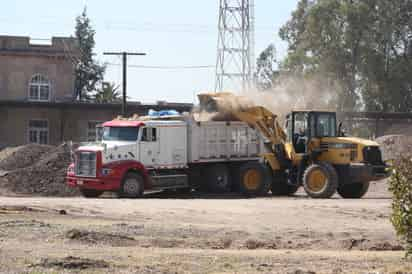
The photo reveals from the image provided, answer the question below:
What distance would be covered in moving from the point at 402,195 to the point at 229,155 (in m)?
22.8

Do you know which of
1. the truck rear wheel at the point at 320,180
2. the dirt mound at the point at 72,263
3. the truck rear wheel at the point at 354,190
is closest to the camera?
the dirt mound at the point at 72,263

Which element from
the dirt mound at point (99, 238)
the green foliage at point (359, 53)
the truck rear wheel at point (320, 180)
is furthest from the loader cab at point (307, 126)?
the green foliage at point (359, 53)

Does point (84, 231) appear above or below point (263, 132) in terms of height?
below

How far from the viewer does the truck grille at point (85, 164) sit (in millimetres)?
33250

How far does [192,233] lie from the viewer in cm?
2108

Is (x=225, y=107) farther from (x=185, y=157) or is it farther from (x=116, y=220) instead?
(x=116, y=220)

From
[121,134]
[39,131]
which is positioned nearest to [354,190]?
[121,134]

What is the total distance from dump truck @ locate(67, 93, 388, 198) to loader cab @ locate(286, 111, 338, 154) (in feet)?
0.12

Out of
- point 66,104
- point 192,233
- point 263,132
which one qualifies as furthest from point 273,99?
point 66,104

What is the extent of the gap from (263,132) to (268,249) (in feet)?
57.9

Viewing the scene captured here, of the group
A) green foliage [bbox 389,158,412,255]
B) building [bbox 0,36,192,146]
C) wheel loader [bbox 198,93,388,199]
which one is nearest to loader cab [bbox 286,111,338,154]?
wheel loader [bbox 198,93,388,199]

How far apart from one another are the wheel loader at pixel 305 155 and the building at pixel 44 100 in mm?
28778

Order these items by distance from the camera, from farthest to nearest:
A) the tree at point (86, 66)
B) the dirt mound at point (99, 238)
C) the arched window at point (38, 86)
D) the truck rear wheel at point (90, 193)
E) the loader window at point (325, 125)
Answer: the tree at point (86, 66) → the arched window at point (38, 86) → the loader window at point (325, 125) → the truck rear wheel at point (90, 193) → the dirt mound at point (99, 238)

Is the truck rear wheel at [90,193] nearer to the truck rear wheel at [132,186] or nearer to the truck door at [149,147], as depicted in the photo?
the truck rear wheel at [132,186]
